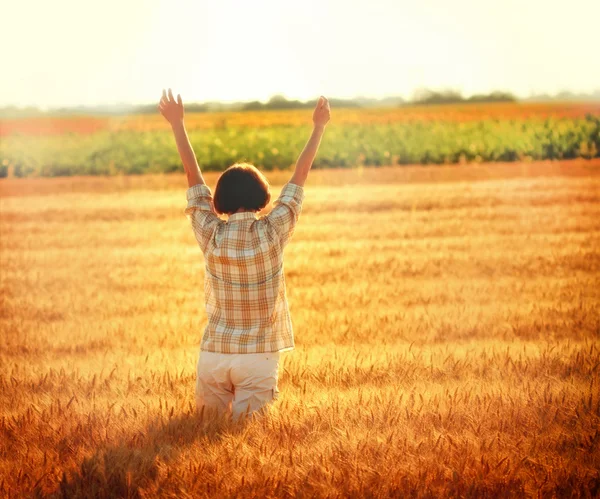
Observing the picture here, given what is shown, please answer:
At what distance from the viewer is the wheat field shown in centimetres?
389

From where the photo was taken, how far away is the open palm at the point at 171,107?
4738mm

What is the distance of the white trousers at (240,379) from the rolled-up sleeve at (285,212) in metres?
0.58

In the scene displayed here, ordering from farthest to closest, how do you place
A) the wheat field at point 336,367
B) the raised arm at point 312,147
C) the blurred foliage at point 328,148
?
the blurred foliage at point 328,148, the raised arm at point 312,147, the wheat field at point 336,367

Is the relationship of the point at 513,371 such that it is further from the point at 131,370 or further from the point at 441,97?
the point at 441,97

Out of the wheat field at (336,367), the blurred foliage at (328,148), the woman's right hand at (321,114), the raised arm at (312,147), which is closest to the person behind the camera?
the wheat field at (336,367)

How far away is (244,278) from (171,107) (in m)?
0.95

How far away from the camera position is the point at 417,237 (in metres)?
13.5

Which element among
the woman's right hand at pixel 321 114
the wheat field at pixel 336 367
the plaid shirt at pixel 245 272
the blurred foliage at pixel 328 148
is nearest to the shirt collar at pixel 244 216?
the plaid shirt at pixel 245 272

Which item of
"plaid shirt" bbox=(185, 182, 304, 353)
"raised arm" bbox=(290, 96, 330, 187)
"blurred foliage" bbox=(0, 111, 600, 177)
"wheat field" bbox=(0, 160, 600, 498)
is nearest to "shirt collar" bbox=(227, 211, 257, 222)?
"plaid shirt" bbox=(185, 182, 304, 353)

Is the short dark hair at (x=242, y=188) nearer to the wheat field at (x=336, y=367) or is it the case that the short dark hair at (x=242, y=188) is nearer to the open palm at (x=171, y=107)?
the open palm at (x=171, y=107)

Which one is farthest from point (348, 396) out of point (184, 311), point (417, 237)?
point (417, 237)

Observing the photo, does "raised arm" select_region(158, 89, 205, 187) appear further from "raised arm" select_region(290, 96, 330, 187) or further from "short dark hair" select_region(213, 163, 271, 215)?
"raised arm" select_region(290, 96, 330, 187)

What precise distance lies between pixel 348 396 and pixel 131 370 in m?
1.51

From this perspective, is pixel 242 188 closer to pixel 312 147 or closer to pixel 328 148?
pixel 312 147
